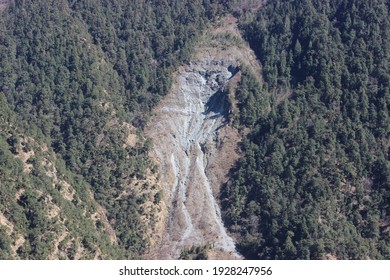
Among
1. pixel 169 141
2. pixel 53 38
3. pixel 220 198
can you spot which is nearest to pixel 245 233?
pixel 220 198

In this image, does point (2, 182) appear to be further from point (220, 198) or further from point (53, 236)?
point (220, 198)

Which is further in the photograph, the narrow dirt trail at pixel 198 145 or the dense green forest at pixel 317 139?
the narrow dirt trail at pixel 198 145

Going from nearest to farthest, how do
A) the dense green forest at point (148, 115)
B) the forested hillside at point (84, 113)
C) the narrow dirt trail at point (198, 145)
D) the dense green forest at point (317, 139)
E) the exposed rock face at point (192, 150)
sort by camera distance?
the forested hillside at point (84, 113) < the dense green forest at point (148, 115) < the dense green forest at point (317, 139) < the exposed rock face at point (192, 150) < the narrow dirt trail at point (198, 145)

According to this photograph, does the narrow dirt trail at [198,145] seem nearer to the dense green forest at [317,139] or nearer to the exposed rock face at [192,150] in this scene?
the exposed rock face at [192,150]

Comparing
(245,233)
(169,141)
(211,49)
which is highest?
(211,49)

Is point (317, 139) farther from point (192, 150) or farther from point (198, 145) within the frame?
point (192, 150)

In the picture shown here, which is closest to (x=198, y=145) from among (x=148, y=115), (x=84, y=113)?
(x=148, y=115)

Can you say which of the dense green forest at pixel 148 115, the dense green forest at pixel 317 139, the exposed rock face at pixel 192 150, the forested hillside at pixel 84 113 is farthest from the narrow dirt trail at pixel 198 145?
the dense green forest at pixel 317 139
